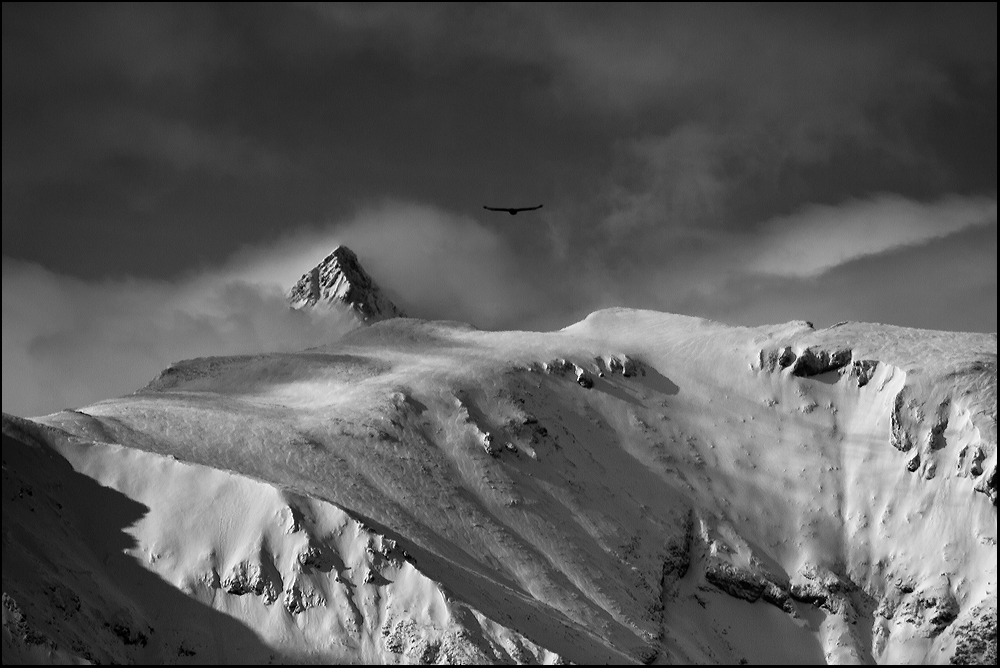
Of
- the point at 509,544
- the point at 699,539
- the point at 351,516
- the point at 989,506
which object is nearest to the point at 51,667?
the point at 351,516

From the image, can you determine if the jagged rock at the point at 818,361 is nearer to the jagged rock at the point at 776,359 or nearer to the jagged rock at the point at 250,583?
the jagged rock at the point at 776,359

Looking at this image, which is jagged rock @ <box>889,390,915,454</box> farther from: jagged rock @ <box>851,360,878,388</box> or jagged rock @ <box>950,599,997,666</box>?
jagged rock @ <box>950,599,997,666</box>

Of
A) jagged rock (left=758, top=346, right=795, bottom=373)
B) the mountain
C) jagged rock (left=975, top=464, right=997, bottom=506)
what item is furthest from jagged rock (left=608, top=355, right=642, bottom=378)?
jagged rock (left=975, top=464, right=997, bottom=506)

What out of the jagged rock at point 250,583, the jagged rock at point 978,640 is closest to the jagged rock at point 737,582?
the jagged rock at point 978,640

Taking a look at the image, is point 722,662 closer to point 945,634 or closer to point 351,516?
point 945,634

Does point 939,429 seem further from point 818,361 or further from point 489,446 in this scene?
point 489,446

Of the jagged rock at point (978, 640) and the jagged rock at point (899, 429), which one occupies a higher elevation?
the jagged rock at point (899, 429)

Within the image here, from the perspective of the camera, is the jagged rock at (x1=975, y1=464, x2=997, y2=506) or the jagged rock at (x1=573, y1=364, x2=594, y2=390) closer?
the jagged rock at (x1=975, y1=464, x2=997, y2=506)

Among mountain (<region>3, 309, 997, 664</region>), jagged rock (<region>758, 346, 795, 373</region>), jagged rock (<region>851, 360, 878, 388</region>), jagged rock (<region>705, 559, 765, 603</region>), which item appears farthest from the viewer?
jagged rock (<region>758, 346, 795, 373</region>)
